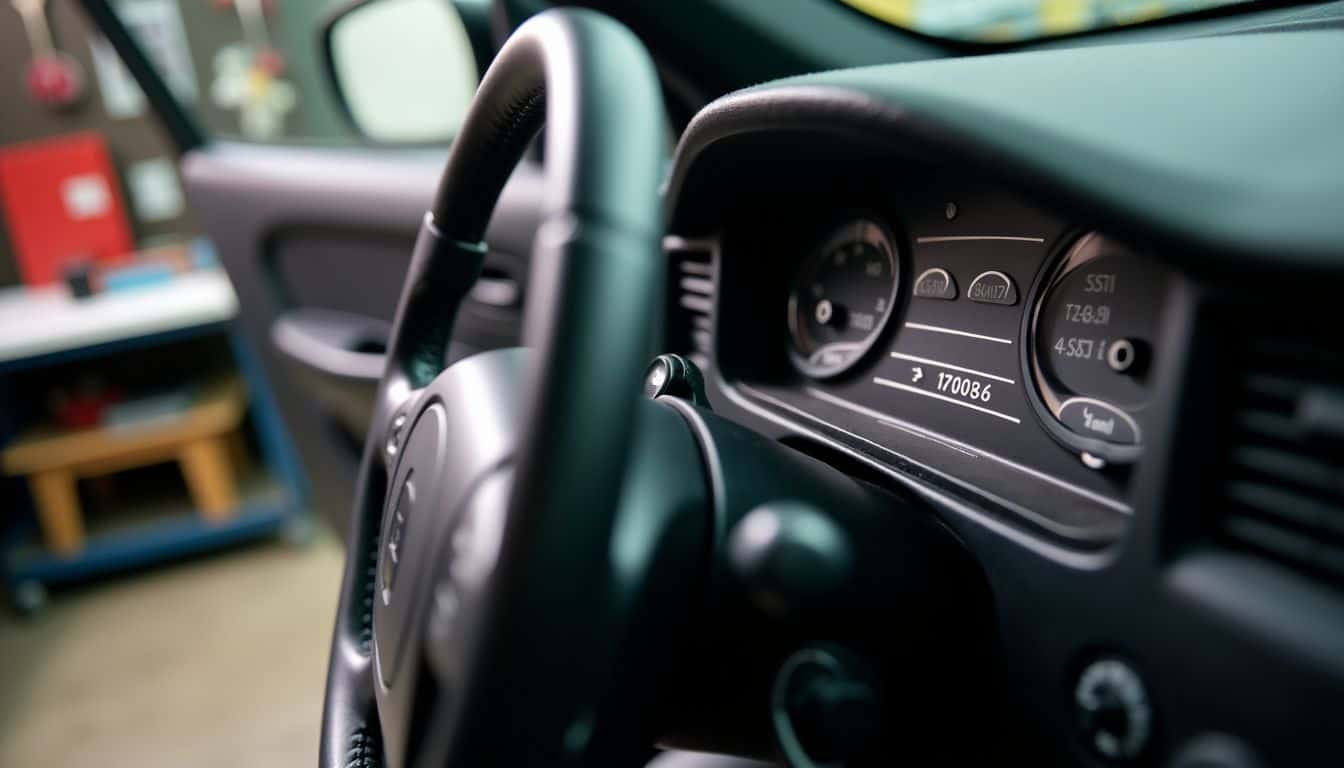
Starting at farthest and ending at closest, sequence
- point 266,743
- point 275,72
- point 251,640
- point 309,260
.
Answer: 1. point 275,72
2. point 251,640
3. point 266,743
4. point 309,260

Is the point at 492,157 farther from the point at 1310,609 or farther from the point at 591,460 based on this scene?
the point at 1310,609

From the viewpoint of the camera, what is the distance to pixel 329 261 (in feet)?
4.09

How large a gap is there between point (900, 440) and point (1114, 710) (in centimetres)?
23

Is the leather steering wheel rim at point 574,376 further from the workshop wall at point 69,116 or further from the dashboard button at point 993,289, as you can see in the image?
the workshop wall at point 69,116

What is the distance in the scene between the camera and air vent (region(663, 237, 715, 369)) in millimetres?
788

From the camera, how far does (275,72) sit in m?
2.74

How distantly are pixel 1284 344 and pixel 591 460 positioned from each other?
264 millimetres

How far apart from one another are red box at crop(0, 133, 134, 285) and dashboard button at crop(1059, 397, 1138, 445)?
2.89 metres

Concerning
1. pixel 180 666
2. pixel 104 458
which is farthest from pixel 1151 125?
pixel 104 458

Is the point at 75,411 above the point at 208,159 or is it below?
below

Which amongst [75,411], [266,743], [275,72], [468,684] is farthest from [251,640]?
[468,684]

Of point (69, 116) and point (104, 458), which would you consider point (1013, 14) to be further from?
point (69, 116)

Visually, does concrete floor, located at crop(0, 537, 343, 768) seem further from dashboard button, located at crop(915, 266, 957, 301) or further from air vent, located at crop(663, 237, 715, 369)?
dashboard button, located at crop(915, 266, 957, 301)

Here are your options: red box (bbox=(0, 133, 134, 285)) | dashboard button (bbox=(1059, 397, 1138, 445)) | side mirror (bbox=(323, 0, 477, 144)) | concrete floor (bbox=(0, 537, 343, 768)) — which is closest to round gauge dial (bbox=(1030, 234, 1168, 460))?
dashboard button (bbox=(1059, 397, 1138, 445))
